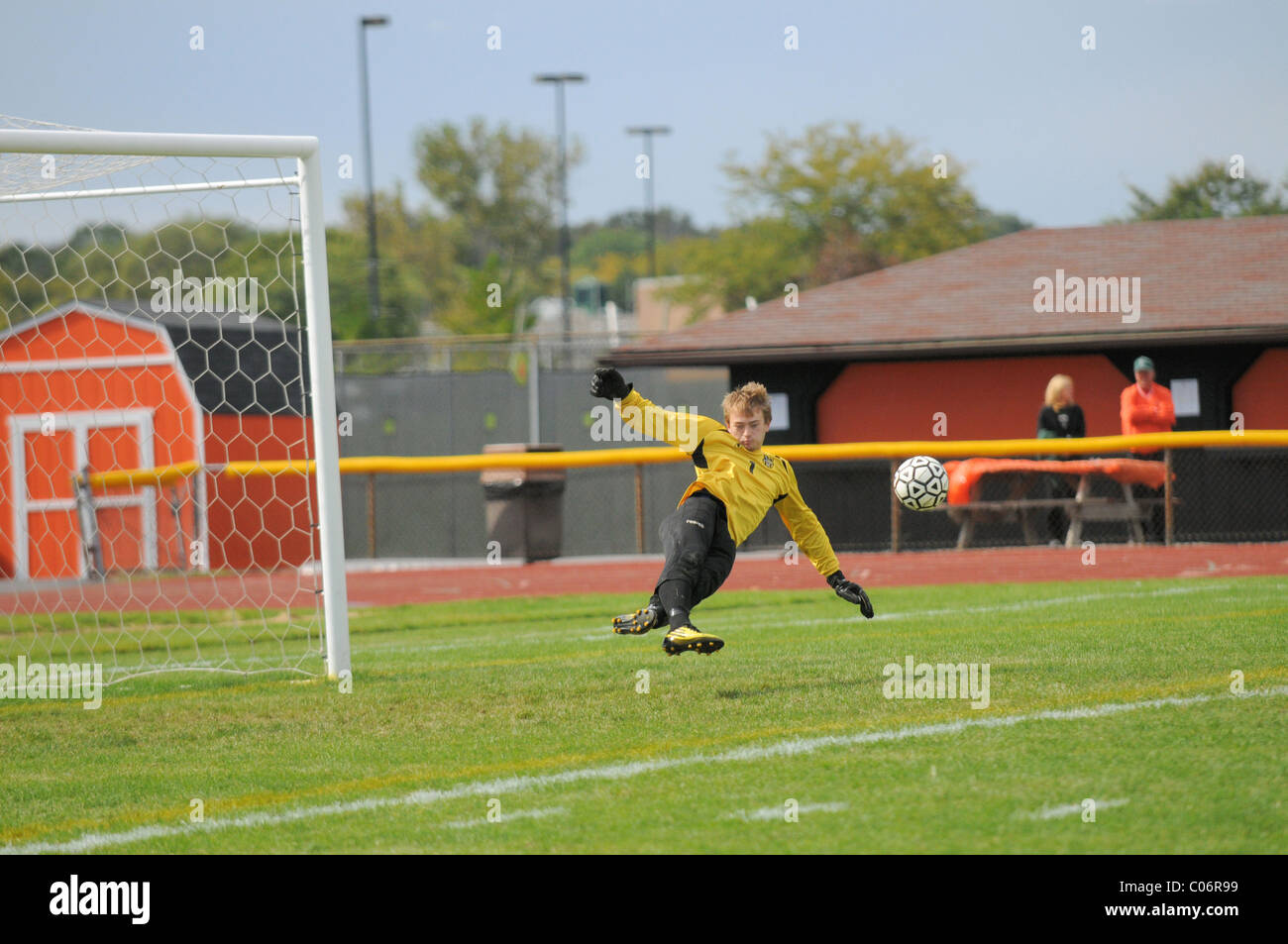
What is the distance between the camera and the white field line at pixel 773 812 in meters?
4.78

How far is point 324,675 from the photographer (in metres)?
8.98

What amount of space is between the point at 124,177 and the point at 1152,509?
37.4ft

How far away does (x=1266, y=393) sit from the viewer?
1891cm

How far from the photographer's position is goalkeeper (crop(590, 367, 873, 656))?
7.64 metres

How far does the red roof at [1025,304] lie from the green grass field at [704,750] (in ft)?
31.7

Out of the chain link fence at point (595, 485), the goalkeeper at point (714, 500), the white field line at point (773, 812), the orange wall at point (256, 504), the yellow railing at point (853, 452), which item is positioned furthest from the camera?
Answer: the orange wall at point (256, 504)

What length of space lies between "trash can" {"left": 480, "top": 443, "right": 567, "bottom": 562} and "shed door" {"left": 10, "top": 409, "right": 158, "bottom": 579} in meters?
7.40

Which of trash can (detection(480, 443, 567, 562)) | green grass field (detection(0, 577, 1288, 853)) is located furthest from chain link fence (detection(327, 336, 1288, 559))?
green grass field (detection(0, 577, 1288, 853))

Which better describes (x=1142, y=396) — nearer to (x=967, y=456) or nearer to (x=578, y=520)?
(x=967, y=456)

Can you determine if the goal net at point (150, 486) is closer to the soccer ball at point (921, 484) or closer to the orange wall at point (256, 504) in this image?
the orange wall at point (256, 504)

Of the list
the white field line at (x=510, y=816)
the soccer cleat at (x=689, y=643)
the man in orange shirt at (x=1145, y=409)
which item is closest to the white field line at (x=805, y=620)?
the soccer cleat at (x=689, y=643)

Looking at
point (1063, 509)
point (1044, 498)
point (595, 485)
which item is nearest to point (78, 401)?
point (595, 485)

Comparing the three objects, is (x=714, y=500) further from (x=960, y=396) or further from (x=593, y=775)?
(x=960, y=396)
